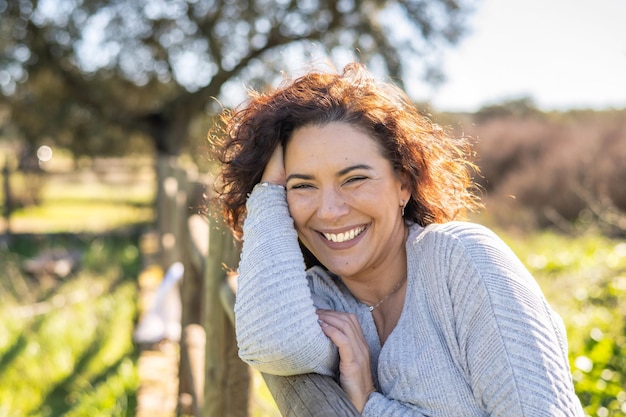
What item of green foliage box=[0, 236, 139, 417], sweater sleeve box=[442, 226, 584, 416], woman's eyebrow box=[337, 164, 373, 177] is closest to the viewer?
sweater sleeve box=[442, 226, 584, 416]

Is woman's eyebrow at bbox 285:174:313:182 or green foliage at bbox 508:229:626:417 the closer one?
woman's eyebrow at bbox 285:174:313:182

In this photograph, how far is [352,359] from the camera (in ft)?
5.44

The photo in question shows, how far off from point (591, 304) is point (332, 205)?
176 inches

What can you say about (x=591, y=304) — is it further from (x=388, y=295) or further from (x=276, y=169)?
(x=276, y=169)

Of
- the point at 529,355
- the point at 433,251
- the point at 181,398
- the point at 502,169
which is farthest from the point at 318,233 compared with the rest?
the point at 502,169

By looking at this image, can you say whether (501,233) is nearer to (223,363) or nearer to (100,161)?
(223,363)

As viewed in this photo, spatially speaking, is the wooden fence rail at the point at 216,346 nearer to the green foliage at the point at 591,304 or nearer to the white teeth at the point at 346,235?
the white teeth at the point at 346,235

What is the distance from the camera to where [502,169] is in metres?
16.5

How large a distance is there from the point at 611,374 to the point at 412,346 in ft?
7.35

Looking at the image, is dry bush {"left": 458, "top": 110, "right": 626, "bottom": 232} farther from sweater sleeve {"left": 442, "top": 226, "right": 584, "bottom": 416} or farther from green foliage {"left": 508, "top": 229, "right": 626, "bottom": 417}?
sweater sleeve {"left": 442, "top": 226, "right": 584, "bottom": 416}

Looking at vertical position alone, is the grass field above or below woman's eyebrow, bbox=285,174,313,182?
below

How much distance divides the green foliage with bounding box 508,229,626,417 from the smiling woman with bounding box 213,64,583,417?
5.02ft

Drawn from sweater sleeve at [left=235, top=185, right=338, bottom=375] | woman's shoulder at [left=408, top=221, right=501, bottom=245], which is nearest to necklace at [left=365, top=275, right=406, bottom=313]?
woman's shoulder at [left=408, top=221, right=501, bottom=245]

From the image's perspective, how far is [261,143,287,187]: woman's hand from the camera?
2.00 meters
